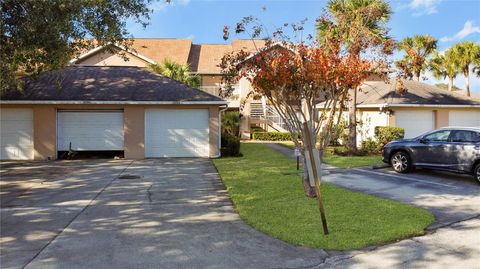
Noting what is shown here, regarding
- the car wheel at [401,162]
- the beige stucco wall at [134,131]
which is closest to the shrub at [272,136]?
the beige stucco wall at [134,131]

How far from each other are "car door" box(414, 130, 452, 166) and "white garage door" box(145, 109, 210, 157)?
922 cm

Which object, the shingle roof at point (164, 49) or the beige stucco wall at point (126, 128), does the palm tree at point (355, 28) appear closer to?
the beige stucco wall at point (126, 128)

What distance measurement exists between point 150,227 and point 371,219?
383 centimetres

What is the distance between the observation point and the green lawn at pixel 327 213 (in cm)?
595

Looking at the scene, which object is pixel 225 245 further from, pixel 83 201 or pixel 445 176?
pixel 445 176

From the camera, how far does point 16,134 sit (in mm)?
17391

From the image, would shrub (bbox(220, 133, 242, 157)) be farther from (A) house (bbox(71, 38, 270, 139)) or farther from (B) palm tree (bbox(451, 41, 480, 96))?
(B) palm tree (bbox(451, 41, 480, 96))

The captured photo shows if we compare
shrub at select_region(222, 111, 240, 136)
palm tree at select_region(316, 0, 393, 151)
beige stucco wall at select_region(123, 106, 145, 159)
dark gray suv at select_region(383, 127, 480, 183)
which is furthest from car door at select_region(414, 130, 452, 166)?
shrub at select_region(222, 111, 240, 136)

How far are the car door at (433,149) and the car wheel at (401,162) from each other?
1.01 ft

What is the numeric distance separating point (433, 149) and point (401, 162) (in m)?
1.16

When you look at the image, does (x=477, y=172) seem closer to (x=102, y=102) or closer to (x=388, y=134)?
(x=388, y=134)

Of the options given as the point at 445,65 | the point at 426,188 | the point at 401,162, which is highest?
the point at 445,65

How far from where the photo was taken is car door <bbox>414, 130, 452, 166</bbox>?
A: 11.5 m

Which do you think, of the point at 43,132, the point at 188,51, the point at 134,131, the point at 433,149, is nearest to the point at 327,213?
the point at 433,149
